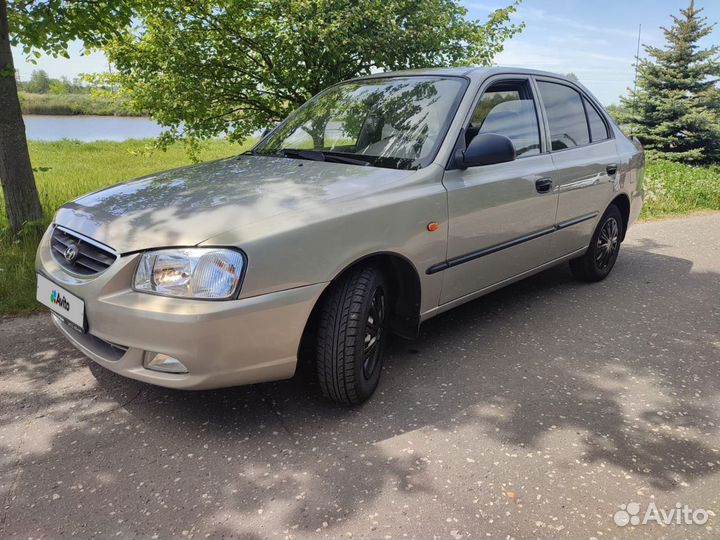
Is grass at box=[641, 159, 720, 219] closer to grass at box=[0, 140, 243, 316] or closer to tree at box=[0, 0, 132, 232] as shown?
grass at box=[0, 140, 243, 316]

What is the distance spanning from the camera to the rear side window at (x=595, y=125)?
15.6ft

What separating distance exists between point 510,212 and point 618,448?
5.09 feet

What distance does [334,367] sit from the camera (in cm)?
275

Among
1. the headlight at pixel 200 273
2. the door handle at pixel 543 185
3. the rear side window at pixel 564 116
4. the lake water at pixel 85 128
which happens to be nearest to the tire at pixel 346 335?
the headlight at pixel 200 273

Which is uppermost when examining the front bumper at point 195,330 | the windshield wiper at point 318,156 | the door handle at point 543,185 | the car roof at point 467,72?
the car roof at point 467,72

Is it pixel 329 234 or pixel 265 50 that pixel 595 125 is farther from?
pixel 265 50

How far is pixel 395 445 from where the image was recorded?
266cm

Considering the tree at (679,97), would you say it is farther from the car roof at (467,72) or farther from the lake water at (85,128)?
the lake water at (85,128)

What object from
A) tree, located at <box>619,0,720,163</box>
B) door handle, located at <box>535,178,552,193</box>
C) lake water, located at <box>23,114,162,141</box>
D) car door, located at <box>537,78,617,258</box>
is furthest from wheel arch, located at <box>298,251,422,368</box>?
lake water, located at <box>23,114,162,141</box>

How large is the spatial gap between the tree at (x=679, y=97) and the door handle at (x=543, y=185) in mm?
13980

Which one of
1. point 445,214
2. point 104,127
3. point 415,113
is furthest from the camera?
point 104,127

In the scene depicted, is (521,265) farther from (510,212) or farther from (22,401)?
(22,401)

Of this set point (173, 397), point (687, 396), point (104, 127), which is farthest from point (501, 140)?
point (104, 127)

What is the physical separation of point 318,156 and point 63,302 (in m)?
1.61
